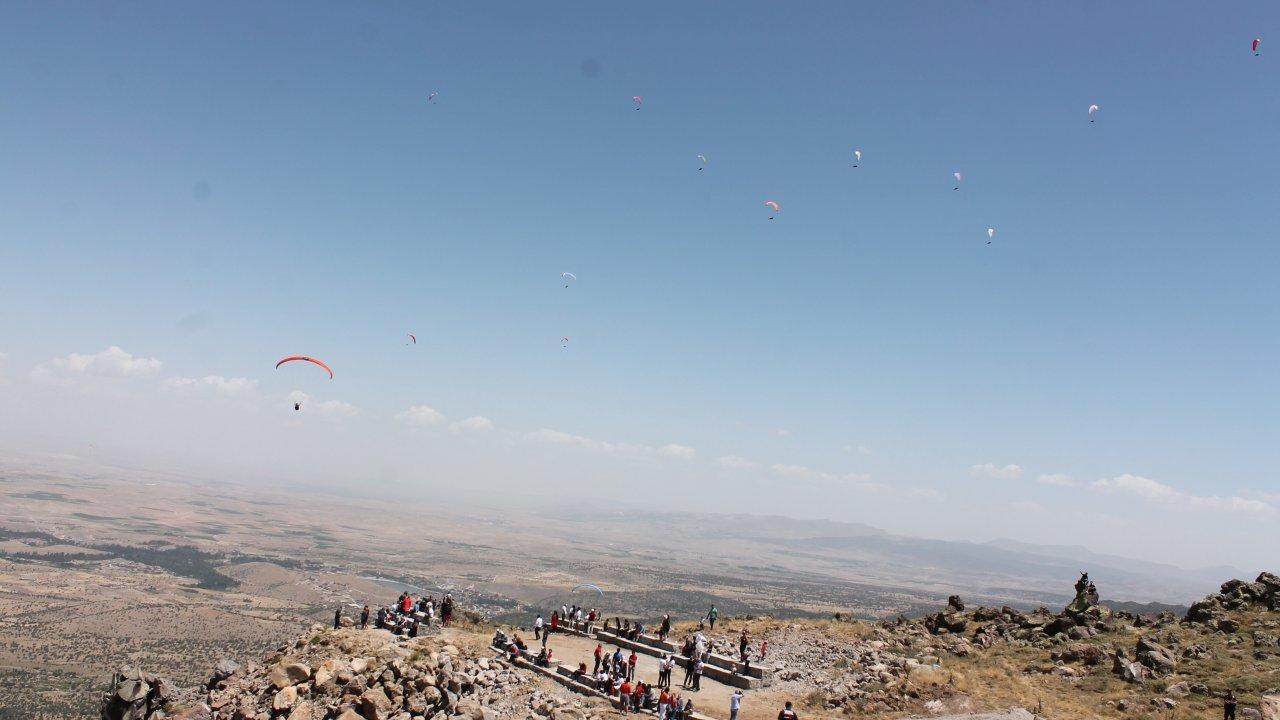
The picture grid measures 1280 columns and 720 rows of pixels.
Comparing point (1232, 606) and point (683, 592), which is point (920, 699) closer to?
point (1232, 606)

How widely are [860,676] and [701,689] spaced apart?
7298mm

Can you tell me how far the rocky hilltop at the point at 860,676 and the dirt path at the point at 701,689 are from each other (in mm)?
158

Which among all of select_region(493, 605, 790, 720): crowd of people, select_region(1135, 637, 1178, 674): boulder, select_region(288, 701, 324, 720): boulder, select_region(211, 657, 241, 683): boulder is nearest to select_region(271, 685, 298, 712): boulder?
select_region(288, 701, 324, 720): boulder

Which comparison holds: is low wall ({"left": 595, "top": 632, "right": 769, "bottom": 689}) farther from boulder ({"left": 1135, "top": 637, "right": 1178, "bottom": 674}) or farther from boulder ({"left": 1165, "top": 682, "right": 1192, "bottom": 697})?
boulder ({"left": 1135, "top": 637, "right": 1178, "bottom": 674})

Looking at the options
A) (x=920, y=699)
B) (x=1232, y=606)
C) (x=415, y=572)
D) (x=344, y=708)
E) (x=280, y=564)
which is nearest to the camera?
(x=344, y=708)

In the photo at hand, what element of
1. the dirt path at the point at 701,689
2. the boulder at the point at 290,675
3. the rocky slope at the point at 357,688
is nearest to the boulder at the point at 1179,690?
the dirt path at the point at 701,689

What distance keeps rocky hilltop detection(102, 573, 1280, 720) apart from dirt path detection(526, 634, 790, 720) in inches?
6.2

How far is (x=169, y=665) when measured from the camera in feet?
226

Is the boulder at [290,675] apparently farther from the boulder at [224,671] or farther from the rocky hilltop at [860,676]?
the boulder at [224,671]

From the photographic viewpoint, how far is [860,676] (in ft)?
88.2

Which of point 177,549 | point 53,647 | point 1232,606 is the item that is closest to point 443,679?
point 1232,606

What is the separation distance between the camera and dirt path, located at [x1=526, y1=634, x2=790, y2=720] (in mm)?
23172

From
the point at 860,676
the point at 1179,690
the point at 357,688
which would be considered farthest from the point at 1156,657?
the point at 357,688

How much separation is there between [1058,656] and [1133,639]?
5.03 meters
